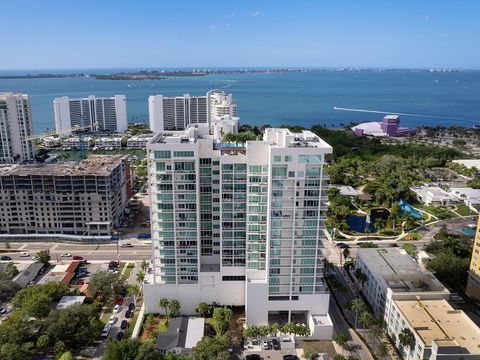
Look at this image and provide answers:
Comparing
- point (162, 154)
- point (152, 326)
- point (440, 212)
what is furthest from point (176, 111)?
point (152, 326)

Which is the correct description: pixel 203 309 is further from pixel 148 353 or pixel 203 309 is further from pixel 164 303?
pixel 148 353

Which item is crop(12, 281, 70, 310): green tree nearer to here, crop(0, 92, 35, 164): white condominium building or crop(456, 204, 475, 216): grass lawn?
crop(456, 204, 475, 216): grass lawn

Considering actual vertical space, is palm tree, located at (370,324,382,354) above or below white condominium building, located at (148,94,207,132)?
below

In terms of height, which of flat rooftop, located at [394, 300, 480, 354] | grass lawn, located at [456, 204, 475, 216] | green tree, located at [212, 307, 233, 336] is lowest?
grass lawn, located at [456, 204, 475, 216]

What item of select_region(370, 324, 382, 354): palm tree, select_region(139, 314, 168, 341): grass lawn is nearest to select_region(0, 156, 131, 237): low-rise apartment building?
select_region(139, 314, 168, 341): grass lawn

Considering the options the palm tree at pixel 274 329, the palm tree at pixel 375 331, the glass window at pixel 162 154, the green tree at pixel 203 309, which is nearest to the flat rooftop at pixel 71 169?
the glass window at pixel 162 154

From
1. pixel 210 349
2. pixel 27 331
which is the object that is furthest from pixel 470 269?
pixel 27 331

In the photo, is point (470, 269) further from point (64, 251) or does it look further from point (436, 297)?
point (64, 251)
